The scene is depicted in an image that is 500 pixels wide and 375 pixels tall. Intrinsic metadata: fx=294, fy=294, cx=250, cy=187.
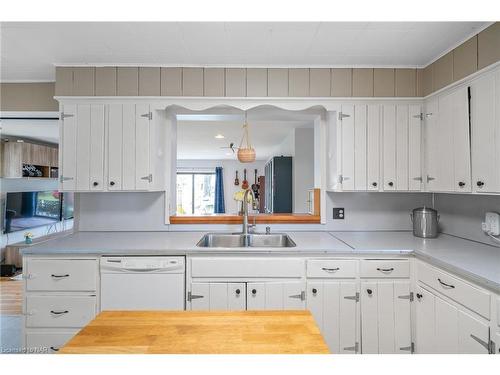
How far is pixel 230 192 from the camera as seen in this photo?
9.77 metres

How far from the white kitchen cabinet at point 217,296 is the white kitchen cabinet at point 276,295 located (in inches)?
2.3

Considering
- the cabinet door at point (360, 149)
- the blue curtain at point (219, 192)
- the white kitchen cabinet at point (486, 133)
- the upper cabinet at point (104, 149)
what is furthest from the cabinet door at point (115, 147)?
the blue curtain at point (219, 192)

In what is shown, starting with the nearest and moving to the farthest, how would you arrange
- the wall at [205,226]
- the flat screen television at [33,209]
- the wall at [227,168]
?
the wall at [205,226] → the flat screen television at [33,209] → the wall at [227,168]

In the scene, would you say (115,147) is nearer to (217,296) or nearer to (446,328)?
(217,296)

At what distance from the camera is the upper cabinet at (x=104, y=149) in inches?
90.2

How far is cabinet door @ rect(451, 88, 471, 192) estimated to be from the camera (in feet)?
6.04

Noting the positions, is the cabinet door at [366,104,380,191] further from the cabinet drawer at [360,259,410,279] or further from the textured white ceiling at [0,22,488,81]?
the cabinet drawer at [360,259,410,279]

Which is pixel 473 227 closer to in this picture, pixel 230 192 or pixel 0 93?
pixel 0 93

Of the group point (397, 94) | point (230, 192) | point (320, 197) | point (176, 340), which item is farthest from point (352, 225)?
point (230, 192)

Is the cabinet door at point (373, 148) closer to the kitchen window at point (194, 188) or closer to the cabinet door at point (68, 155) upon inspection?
the cabinet door at point (68, 155)

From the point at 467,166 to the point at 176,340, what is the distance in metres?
1.97

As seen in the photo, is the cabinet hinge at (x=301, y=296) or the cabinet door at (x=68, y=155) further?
the cabinet door at (x=68, y=155)

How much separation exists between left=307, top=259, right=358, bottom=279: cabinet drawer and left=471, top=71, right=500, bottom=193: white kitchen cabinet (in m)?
0.88

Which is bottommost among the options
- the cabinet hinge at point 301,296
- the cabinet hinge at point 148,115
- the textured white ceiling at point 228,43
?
the cabinet hinge at point 301,296
